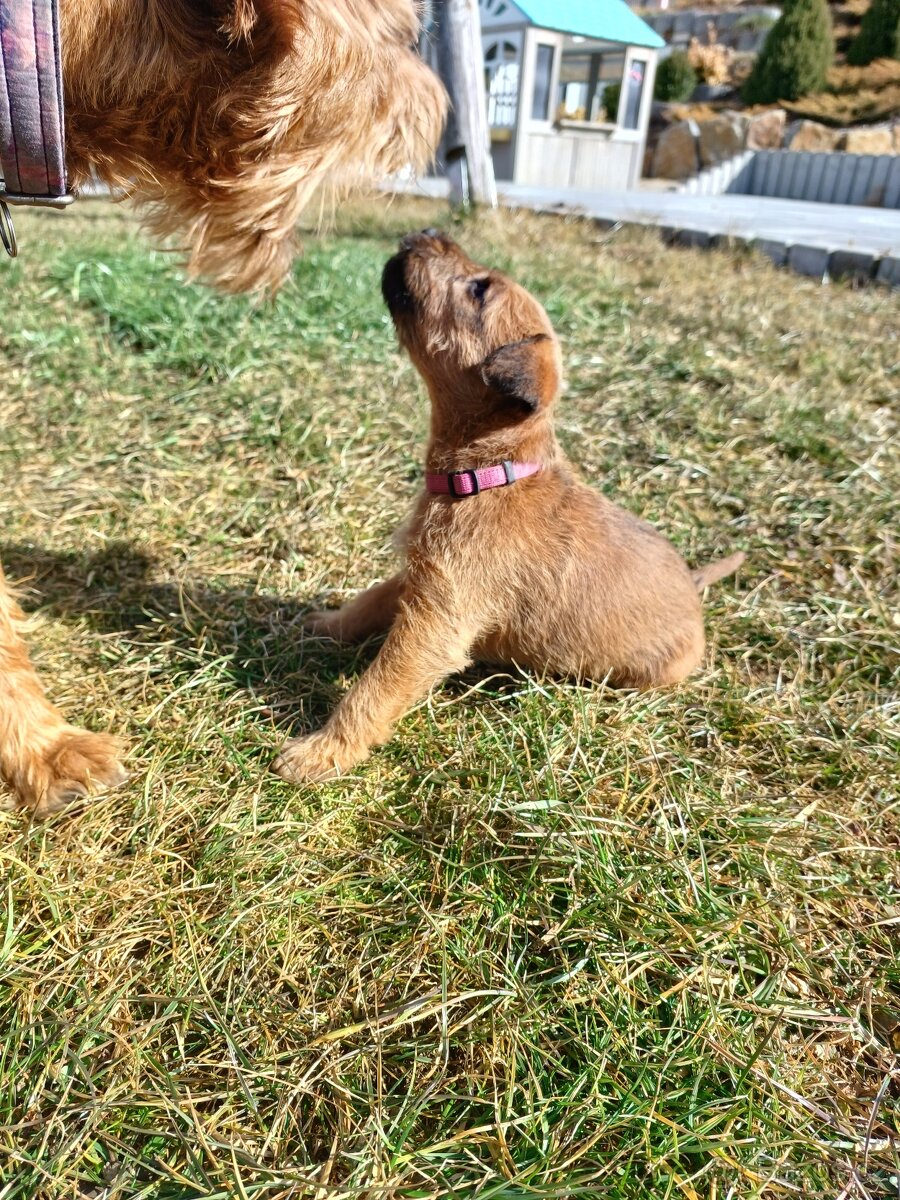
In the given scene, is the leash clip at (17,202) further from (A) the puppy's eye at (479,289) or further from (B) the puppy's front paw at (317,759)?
(B) the puppy's front paw at (317,759)

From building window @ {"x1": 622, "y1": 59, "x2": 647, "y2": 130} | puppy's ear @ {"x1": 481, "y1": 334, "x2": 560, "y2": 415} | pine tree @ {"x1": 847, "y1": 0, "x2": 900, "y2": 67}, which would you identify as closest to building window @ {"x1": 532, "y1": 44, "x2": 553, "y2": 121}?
building window @ {"x1": 622, "y1": 59, "x2": 647, "y2": 130}

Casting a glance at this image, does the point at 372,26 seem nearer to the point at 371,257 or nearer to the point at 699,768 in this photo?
the point at 699,768

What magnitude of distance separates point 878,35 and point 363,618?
27724 mm

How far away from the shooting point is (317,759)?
7.80ft

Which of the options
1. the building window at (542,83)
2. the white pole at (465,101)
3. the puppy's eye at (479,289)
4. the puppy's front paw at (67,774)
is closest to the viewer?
the puppy's front paw at (67,774)

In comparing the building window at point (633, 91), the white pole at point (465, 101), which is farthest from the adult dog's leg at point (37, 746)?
the building window at point (633, 91)

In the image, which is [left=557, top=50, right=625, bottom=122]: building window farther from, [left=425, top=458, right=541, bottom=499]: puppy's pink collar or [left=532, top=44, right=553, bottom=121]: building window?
[left=425, top=458, right=541, bottom=499]: puppy's pink collar

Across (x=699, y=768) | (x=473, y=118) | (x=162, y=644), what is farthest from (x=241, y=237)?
(x=473, y=118)

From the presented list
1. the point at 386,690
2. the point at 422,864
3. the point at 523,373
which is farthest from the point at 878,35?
the point at 422,864

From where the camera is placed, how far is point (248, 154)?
2.16m

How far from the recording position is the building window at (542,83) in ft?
53.2

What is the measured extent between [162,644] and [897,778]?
7.61 feet

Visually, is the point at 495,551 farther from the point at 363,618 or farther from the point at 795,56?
the point at 795,56

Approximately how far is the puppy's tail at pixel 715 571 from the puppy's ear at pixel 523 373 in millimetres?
1036
